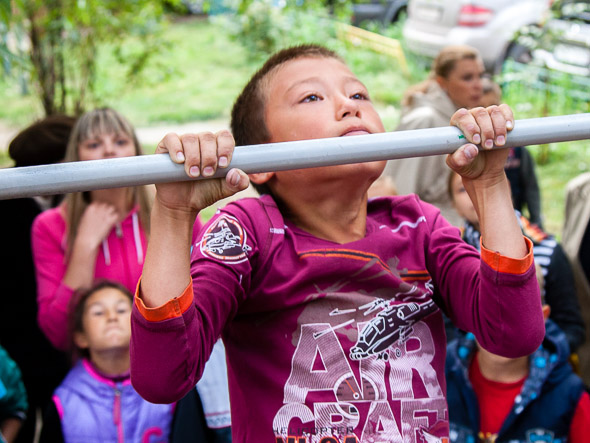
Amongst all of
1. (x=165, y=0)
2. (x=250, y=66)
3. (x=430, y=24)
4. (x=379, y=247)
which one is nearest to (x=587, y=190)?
(x=379, y=247)

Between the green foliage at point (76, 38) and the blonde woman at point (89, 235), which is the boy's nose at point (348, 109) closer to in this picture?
the blonde woman at point (89, 235)

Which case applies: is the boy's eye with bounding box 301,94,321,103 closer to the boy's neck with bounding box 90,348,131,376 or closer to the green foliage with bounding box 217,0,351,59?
Answer: the boy's neck with bounding box 90,348,131,376

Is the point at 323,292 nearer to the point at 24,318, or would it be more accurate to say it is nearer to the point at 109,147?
the point at 109,147

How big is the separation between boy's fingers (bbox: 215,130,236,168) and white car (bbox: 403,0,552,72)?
25.7ft

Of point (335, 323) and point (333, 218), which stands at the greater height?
point (333, 218)

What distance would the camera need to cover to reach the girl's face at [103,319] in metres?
2.70

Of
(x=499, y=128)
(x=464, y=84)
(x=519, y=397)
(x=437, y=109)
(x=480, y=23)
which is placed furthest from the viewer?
(x=480, y=23)

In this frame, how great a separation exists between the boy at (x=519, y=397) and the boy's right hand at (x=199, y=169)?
63.4 inches

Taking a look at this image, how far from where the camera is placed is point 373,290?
151 centimetres

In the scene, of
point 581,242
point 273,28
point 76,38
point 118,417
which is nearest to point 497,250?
point 118,417

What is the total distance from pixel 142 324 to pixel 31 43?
16.9 ft

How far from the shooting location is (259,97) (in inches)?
68.4

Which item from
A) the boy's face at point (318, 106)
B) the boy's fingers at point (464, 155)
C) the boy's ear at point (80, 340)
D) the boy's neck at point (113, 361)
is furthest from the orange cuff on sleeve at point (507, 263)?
the boy's ear at point (80, 340)

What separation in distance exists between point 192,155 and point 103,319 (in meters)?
1.67
